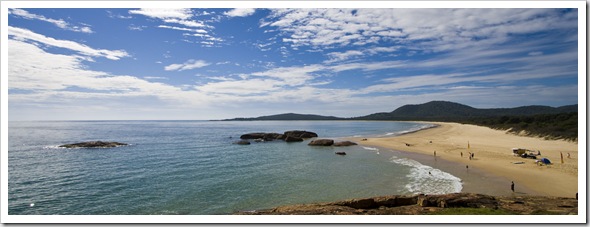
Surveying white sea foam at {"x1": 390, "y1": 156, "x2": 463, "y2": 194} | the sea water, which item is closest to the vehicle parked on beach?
white sea foam at {"x1": 390, "y1": 156, "x2": 463, "y2": 194}

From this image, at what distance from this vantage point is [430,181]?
23891mm

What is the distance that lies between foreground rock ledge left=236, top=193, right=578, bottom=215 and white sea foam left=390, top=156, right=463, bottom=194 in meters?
6.53


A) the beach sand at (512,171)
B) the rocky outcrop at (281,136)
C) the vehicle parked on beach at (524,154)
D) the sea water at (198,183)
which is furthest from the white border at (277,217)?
the rocky outcrop at (281,136)

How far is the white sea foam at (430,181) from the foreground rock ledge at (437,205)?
6.53 meters

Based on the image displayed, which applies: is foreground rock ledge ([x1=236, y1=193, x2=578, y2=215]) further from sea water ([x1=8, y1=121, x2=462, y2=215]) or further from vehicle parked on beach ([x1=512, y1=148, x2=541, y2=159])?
vehicle parked on beach ([x1=512, y1=148, x2=541, y2=159])

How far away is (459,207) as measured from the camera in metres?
12.9

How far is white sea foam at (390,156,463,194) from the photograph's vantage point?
21.0 meters

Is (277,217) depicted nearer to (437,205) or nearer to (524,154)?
(437,205)

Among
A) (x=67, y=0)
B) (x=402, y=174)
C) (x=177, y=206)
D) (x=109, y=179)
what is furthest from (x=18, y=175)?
(x=402, y=174)

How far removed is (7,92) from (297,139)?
5566 cm

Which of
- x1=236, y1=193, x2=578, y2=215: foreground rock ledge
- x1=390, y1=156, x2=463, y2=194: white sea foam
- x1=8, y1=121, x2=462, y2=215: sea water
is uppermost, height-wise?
x1=236, y1=193, x2=578, y2=215: foreground rock ledge

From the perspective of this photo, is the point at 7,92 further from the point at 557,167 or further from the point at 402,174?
the point at 557,167

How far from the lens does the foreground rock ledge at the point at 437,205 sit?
12.0 metres

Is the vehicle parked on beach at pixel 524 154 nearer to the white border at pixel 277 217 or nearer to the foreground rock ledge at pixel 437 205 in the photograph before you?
the foreground rock ledge at pixel 437 205
